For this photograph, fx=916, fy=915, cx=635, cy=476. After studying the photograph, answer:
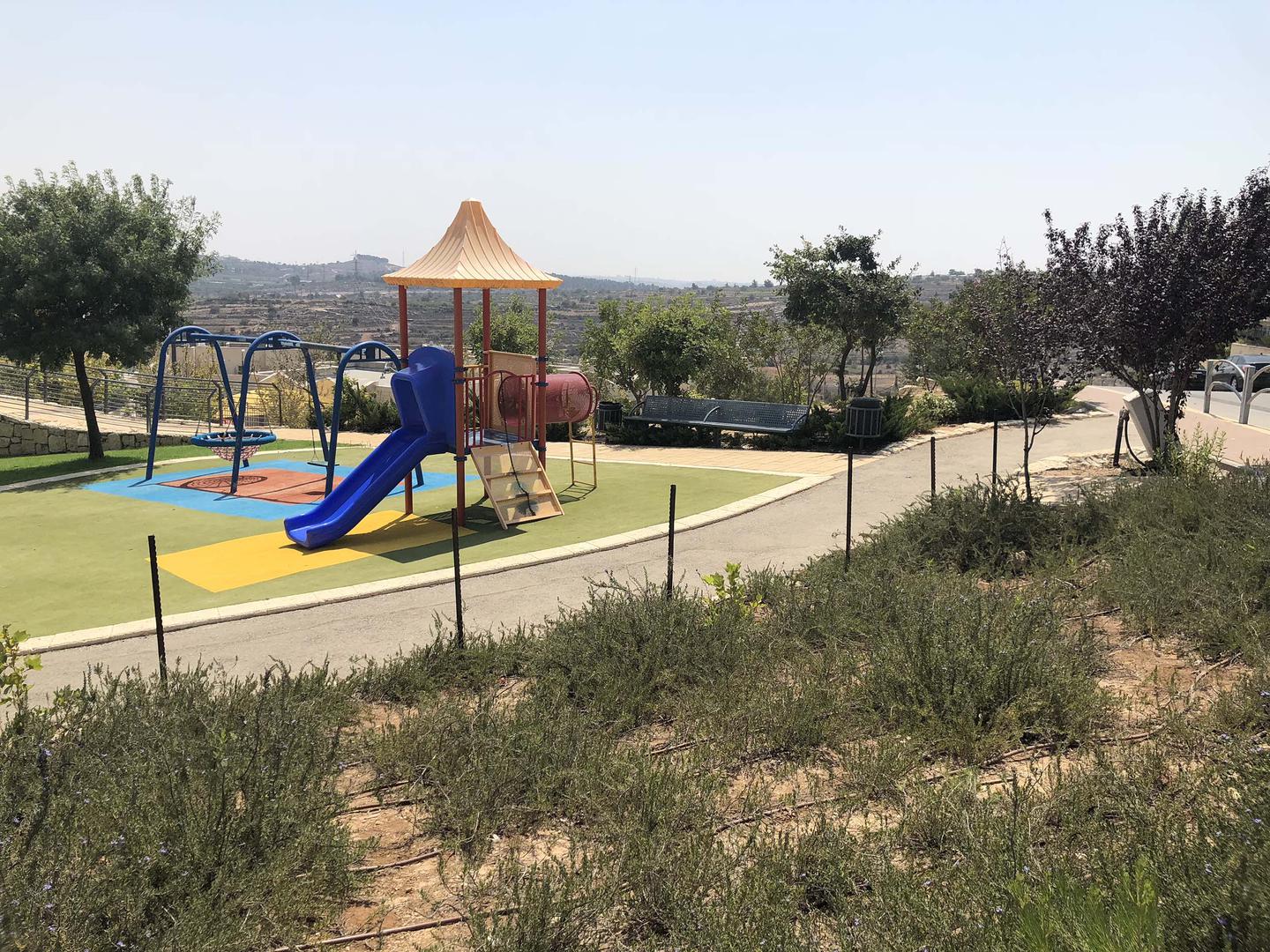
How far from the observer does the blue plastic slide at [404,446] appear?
11.8 meters

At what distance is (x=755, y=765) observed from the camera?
16.3 feet

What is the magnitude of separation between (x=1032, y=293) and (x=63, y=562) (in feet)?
40.7

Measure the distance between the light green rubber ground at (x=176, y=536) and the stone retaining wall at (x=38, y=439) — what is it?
557 centimetres

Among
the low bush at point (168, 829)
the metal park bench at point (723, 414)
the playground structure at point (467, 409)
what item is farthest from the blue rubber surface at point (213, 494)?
the low bush at point (168, 829)

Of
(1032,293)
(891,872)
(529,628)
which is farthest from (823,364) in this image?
(891,872)

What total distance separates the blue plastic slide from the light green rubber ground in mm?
996

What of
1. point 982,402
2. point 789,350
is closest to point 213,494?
point 982,402

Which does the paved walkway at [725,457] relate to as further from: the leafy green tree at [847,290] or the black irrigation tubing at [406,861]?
the black irrigation tubing at [406,861]

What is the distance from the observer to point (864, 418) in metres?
16.9

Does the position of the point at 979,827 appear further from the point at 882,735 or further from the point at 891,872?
the point at 882,735

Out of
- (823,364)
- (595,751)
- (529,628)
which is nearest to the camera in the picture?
(595,751)

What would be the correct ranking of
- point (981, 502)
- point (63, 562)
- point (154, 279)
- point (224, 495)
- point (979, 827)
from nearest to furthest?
A: point (979, 827) < point (981, 502) < point (63, 562) < point (224, 495) < point (154, 279)

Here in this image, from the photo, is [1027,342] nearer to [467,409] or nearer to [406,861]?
[467,409]

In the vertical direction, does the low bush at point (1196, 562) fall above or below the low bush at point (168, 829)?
above
